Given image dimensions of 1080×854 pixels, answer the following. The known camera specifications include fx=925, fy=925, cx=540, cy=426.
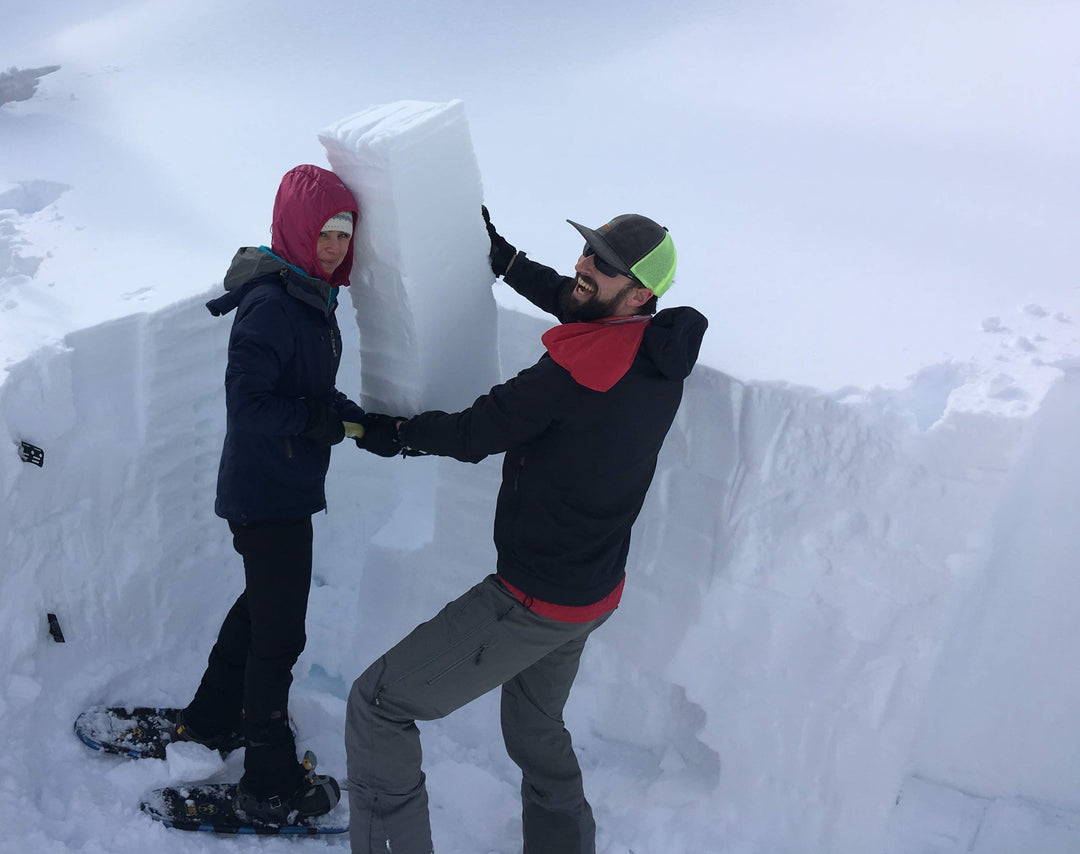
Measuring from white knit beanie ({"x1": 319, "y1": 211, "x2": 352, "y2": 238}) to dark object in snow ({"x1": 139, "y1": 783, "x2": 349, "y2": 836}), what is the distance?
177cm

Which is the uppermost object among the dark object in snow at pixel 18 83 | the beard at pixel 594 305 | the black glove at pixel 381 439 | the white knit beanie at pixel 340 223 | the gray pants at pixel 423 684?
the white knit beanie at pixel 340 223

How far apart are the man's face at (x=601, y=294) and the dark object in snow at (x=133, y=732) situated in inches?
73.5

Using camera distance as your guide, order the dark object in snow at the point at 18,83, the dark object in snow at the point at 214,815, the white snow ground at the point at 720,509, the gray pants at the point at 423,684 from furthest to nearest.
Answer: the dark object in snow at the point at 18,83 → the dark object in snow at the point at 214,815 → the white snow ground at the point at 720,509 → the gray pants at the point at 423,684

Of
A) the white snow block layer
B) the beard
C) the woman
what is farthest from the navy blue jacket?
the beard

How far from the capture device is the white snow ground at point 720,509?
2666 millimetres

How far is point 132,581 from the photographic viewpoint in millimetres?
3195

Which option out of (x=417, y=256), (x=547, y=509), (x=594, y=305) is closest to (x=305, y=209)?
(x=417, y=256)

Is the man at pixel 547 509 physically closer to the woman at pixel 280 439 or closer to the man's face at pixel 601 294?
the man's face at pixel 601 294

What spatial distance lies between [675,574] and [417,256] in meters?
1.29

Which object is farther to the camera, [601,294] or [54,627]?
[54,627]

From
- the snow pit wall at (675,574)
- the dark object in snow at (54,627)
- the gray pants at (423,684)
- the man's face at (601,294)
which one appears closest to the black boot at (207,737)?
the snow pit wall at (675,574)

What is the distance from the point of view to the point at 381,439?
2434 millimetres

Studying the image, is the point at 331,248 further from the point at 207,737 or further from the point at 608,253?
the point at 207,737

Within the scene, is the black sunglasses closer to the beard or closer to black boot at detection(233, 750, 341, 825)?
the beard
